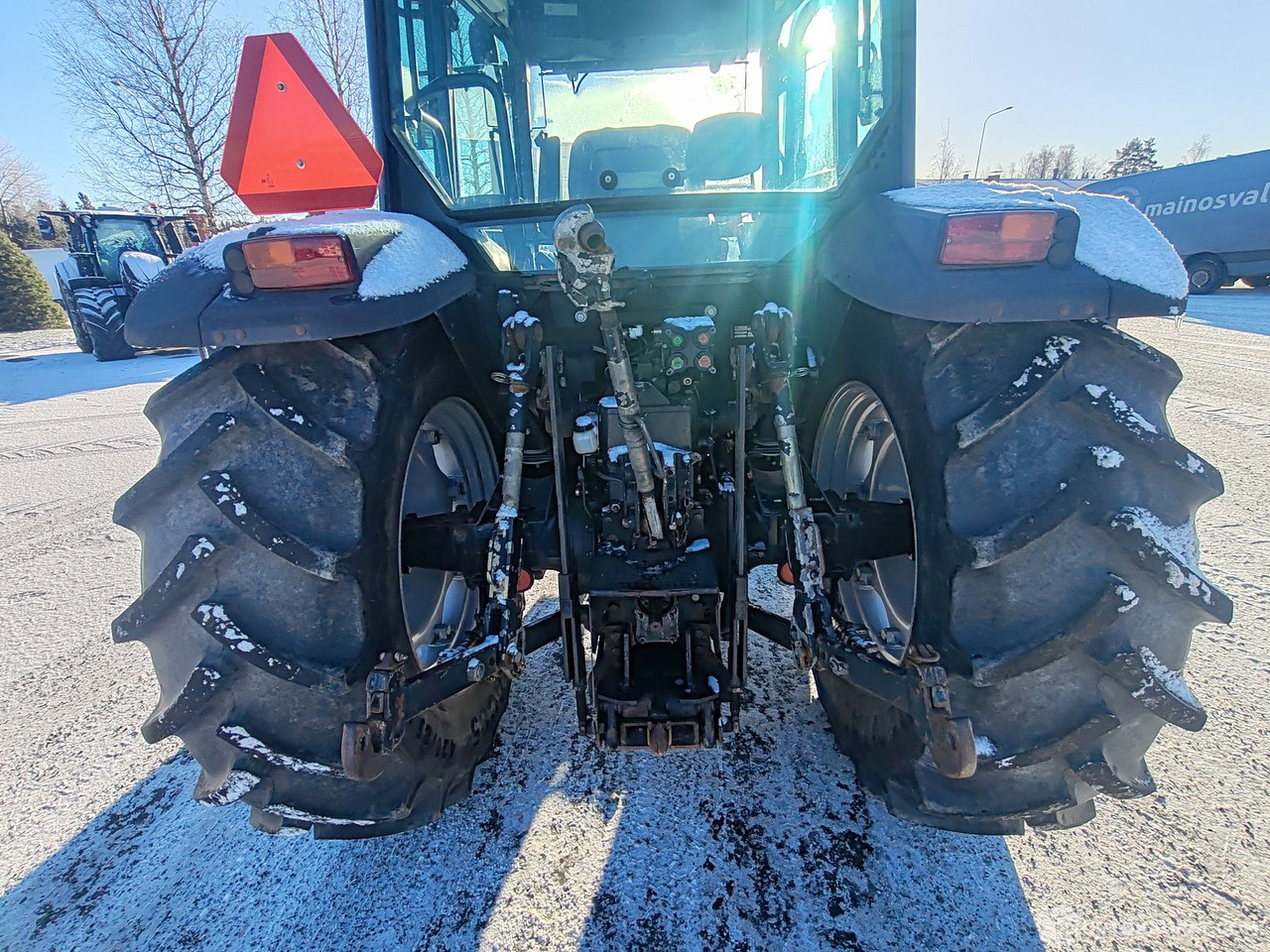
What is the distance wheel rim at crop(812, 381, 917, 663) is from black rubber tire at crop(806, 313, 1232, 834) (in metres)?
0.58

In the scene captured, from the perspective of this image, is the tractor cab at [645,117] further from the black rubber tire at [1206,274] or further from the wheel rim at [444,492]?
the black rubber tire at [1206,274]

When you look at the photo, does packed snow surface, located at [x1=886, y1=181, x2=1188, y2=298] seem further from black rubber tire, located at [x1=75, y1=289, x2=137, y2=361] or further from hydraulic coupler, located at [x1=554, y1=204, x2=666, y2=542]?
black rubber tire, located at [x1=75, y1=289, x2=137, y2=361]

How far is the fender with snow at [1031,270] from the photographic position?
126 cm

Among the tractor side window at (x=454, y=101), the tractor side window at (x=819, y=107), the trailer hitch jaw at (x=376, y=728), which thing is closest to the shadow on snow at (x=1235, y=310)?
the tractor side window at (x=819, y=107)

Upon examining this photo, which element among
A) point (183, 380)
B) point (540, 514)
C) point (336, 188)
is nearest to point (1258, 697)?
point (540, 514)

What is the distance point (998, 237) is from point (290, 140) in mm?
2107

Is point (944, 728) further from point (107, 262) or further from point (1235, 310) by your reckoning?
point (107, 262)

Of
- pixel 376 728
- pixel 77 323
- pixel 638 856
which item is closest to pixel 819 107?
pixel 376 728

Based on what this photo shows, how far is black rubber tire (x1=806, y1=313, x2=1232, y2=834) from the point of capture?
1248 mm

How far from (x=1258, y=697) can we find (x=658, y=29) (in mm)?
3207

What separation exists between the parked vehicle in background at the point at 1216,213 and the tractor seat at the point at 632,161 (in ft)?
52.9

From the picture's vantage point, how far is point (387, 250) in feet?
4.98

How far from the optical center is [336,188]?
2.08 m

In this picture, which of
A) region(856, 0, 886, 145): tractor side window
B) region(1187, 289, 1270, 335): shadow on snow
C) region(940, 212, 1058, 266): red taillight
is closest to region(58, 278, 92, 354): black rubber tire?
region(856, 0, 886, 145): tractor side window
